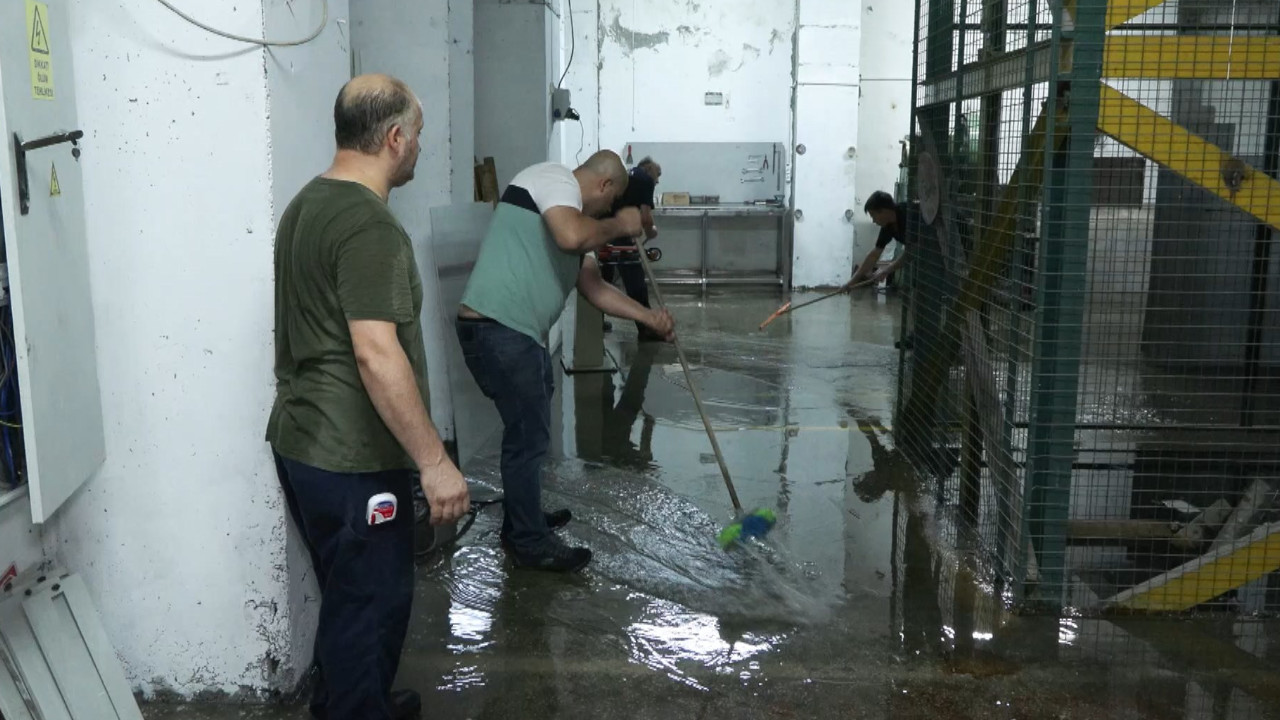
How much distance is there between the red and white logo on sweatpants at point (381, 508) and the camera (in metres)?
2.51

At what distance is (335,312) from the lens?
2.45 metres

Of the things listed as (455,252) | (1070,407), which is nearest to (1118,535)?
(1070,407)

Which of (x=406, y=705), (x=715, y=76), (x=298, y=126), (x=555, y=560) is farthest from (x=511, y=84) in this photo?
(x=715, y=76)

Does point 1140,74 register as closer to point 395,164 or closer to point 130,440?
point 395,164

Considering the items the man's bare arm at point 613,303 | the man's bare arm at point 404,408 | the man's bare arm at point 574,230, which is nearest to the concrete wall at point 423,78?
the man's bare arm at point 613,303

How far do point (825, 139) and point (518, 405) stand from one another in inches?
373

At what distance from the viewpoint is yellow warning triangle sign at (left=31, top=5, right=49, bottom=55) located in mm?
2408

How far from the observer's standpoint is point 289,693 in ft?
9.93

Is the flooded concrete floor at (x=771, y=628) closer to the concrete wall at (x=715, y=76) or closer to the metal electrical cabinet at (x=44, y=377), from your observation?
the metal electrical cabinet at (x=44, y=377)

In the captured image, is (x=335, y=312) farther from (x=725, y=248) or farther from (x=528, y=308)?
(x=725, y=248)

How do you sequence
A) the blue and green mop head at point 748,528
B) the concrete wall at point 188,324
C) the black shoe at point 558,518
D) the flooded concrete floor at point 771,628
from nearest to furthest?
1. the concrete wall at point 188,324
2. the flooded concrete floor at point 771,628
3. the blue and green mop head at point 748,528
4. the black shoe at point 558,518

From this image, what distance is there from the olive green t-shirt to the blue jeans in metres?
1.40

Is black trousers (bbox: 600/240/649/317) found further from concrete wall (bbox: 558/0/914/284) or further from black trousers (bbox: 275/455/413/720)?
black trousers (bbox: 275/455/413/720)

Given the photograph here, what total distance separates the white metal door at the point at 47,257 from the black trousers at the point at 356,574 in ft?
1.65
